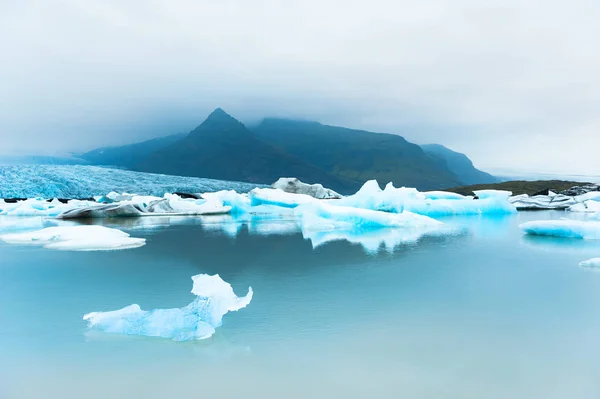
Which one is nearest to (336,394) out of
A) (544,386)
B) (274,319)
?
(544,386)

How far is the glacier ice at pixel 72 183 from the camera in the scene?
25.0m

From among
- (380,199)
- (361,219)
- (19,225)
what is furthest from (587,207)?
(19,225)

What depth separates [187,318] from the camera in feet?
9.77

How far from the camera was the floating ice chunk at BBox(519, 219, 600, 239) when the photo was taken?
859cm

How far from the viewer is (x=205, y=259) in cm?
631

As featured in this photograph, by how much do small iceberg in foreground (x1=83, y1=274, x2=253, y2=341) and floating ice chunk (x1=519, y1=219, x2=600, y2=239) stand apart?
7.85 metres

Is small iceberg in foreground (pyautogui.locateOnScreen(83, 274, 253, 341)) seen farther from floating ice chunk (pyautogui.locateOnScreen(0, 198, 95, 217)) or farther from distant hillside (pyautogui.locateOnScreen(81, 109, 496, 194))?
distant hillside (pyautogui.locateOnScreen(81, 109, 496, 194))

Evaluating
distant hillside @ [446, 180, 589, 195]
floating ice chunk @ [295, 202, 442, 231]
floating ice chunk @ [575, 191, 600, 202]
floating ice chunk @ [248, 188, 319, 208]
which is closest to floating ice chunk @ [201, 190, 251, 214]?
floating ice chunk @ [248, 188, 319, 208]

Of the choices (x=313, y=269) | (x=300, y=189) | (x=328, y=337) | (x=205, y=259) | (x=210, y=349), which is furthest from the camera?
(x=300, y=189)

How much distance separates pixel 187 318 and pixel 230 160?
A: 12822cm

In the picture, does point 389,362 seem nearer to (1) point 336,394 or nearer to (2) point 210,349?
(1) point 336,394

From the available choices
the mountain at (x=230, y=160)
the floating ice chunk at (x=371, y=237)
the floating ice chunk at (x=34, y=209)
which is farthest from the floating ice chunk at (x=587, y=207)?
the mountain at (x=230, y=160)

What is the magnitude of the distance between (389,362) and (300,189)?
29.4 m

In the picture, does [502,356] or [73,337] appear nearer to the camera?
[502,356]
